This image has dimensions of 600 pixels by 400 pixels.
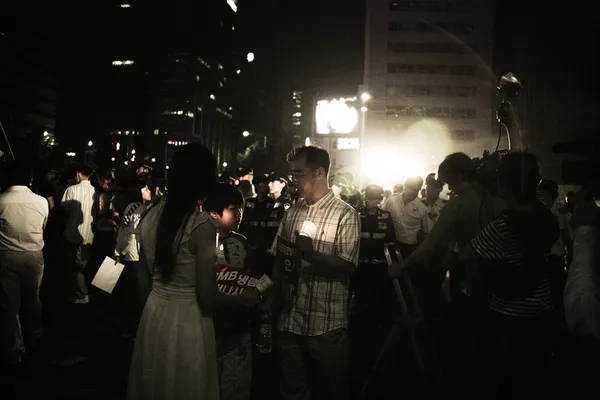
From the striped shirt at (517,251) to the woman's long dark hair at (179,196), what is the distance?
2.01m

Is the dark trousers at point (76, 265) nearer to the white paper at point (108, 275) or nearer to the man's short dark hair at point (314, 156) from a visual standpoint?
the white paper at point (108, 275)

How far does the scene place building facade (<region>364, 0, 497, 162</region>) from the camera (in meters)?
78.2

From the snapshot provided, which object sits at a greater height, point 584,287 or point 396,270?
point 584,287

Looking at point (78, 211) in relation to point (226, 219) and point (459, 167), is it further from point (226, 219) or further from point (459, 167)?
point (459, 167)

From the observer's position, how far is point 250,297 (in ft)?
11.4

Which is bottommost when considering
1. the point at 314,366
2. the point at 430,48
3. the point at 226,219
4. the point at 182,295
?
the point at 314,366

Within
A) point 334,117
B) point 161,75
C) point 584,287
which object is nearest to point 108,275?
point 584,287

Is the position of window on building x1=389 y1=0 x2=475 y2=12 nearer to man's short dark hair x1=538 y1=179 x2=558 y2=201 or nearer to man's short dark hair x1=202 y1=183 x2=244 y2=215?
man's short dark hair x1=538 y1=179 x2=558 y2=201

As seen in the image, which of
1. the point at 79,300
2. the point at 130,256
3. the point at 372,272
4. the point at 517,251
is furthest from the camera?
the point at 79,300

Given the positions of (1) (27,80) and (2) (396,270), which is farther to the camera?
(1) (27,80)

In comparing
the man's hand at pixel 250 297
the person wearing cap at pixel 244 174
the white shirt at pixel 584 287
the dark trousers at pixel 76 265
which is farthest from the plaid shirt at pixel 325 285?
the person wearing cap at pixel 244 174

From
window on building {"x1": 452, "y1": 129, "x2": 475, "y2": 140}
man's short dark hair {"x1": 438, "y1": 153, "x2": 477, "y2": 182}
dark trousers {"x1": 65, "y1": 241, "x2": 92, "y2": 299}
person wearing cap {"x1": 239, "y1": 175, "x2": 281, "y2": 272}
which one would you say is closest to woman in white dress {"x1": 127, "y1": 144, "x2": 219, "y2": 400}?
man's short dark hair {"x1": 438, "y1": 153, "x2": 477, "y2": 182}

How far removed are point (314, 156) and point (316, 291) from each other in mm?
1096

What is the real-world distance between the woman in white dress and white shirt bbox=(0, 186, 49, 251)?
12.9ft
